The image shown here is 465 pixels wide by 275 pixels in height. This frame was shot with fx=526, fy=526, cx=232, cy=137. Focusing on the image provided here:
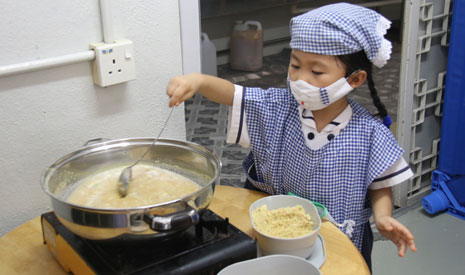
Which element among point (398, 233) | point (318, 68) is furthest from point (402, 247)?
point (318, 68)

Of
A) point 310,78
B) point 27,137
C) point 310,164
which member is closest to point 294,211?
point 310,164

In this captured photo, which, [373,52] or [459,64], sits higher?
[373,52]

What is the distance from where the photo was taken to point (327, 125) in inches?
47.8

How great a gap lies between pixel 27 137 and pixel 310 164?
629 millimetres

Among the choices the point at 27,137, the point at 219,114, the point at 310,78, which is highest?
the point at 310,78

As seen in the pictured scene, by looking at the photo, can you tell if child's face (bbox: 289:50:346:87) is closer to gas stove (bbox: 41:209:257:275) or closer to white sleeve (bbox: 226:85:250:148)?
white sleeve (bbox: 226:85:250:148)

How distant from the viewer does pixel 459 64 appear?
212 centimetres

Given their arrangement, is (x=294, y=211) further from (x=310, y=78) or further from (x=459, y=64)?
(x=459, y=64)

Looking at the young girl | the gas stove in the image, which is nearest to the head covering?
the young girl

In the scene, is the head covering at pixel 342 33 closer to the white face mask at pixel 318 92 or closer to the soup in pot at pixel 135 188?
the white face mask at pixel 318 92

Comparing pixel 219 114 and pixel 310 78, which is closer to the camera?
pixel 310 78

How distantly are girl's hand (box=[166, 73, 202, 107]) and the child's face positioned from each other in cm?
22

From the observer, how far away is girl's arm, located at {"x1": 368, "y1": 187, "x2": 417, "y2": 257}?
1077 mm

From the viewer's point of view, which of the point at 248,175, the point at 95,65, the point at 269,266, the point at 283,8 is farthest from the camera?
the point at 283,8
